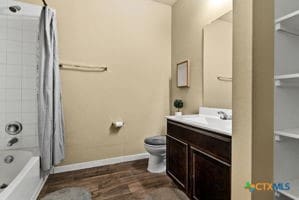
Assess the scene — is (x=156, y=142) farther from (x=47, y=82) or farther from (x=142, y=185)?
(x=47, y=82)

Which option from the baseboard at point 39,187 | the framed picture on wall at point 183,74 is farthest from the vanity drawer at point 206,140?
the baseboard at point 39,187

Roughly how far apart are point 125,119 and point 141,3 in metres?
1.91

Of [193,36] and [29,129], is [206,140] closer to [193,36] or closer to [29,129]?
[193,36]

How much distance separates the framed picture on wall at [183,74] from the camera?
2.27 meters

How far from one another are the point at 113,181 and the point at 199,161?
112 centimetres

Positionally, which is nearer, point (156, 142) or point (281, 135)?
point (281, 135)

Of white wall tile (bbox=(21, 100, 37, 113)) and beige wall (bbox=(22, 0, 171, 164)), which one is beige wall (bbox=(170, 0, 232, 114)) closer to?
beige wall (bbox=(22, 0, 171, 164))

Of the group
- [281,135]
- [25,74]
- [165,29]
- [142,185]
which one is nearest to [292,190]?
[281,135]

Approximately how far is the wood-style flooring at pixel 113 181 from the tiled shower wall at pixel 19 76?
0.60 meters

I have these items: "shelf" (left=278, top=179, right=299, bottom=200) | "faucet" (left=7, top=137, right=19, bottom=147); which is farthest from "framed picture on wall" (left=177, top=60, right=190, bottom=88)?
"faucet" (left=7, top=137, right=19, bottom=147)

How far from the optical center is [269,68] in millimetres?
958

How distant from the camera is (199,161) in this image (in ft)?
4.46

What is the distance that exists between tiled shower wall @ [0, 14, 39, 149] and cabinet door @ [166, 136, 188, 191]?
1.70 meters

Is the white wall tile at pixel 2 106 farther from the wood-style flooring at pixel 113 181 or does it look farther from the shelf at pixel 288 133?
the shelf at pixel 288 133
